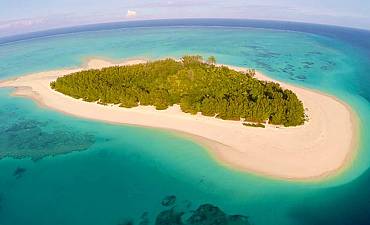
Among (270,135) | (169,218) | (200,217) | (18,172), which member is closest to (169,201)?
(169,218)

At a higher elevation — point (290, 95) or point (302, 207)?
point (290, 95)

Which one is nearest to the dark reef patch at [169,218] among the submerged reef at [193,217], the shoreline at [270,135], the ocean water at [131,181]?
the submerged reef at [193,217]

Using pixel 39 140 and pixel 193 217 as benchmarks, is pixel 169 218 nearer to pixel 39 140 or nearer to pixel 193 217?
pixel 193 217

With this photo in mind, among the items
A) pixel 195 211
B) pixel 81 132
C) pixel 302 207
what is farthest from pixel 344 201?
pixel 81 132

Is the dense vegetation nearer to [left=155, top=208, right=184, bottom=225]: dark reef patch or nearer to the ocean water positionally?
the ocean water

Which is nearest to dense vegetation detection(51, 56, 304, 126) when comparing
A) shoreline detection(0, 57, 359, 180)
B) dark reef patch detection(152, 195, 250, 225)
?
shoreline detection(0, 57, 359, 180)

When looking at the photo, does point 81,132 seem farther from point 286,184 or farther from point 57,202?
point 286,184
